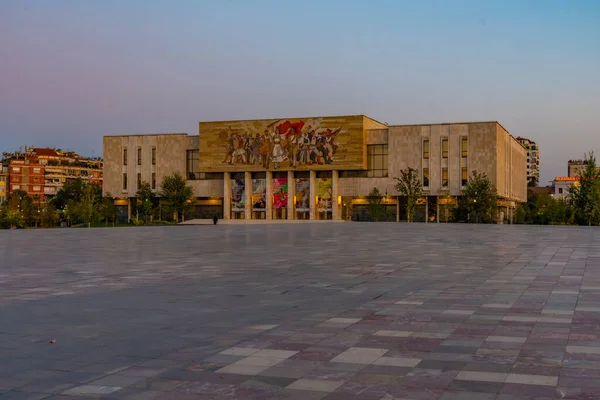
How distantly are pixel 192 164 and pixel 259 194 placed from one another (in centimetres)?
1208

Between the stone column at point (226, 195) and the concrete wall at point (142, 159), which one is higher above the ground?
the concrete wall at point (142, 159)

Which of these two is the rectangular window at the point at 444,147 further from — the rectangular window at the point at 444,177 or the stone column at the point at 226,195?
the stone column at the point at 226,195

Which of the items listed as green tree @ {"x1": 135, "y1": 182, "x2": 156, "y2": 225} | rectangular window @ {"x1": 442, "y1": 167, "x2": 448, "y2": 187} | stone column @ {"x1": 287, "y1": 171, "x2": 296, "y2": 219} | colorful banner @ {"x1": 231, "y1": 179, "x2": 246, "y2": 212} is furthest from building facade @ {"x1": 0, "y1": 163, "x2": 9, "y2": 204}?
rectangular window @ {"x1": 442, "y1": 167, "x2": 448, "y2": 187}

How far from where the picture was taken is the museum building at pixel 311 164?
3526 inches

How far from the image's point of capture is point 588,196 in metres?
65.8

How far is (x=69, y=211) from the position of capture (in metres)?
87.4

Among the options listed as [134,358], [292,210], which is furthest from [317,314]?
[292,210]

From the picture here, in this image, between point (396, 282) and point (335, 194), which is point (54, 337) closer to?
point (396, 282)

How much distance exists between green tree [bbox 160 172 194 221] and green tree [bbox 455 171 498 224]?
3700cm

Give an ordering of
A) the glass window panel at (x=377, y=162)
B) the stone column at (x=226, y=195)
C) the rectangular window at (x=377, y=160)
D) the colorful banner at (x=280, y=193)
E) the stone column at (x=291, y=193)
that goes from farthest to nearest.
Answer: the stone column at (x=226, y=195), the colorful banner at (x=280, y=193), the stone column at (x=291, y=193), the glass window panel at (x=377, y=162), the rectangular window at (x=377, y=160)

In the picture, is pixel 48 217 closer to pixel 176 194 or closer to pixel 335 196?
pixel 176 194

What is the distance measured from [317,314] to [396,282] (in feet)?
14.8

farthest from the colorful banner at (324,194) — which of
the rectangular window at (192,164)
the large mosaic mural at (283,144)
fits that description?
the rectangular window at (192,164)

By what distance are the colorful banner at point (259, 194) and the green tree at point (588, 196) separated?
1705 inches
